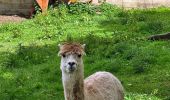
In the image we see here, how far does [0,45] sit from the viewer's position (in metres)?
14.6

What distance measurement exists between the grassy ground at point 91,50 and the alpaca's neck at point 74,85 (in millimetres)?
2848

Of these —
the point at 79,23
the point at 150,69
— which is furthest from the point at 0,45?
the point at 150,69

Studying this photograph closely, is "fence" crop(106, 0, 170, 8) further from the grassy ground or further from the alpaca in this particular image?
the alpaca

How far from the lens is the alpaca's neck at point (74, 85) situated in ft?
21.5

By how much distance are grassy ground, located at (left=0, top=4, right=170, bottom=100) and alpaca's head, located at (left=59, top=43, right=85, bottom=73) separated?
3026 millimetres

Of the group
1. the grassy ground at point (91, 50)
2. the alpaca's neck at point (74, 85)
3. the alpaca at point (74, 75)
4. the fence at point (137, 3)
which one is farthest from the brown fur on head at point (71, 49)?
the fence at point (137, 3)

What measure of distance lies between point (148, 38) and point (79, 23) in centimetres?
345

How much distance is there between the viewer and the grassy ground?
10.5 meters

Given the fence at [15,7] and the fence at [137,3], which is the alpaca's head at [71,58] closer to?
the fence at [15,7]

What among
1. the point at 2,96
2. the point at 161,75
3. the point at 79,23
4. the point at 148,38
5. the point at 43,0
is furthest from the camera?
the point at 43,0

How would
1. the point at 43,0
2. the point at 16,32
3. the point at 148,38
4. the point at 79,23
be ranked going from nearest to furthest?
the point at 148,38, the point at 16,32, the point at 79,23, the point at 43,0

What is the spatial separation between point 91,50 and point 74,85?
6429 mm

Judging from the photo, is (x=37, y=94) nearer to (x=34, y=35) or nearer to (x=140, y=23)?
(x=34, y=35)

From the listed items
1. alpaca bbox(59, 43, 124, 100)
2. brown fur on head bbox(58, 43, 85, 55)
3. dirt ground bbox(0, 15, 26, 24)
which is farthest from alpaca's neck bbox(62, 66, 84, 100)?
dirt ground bbox(0, 15, 26, 24)
